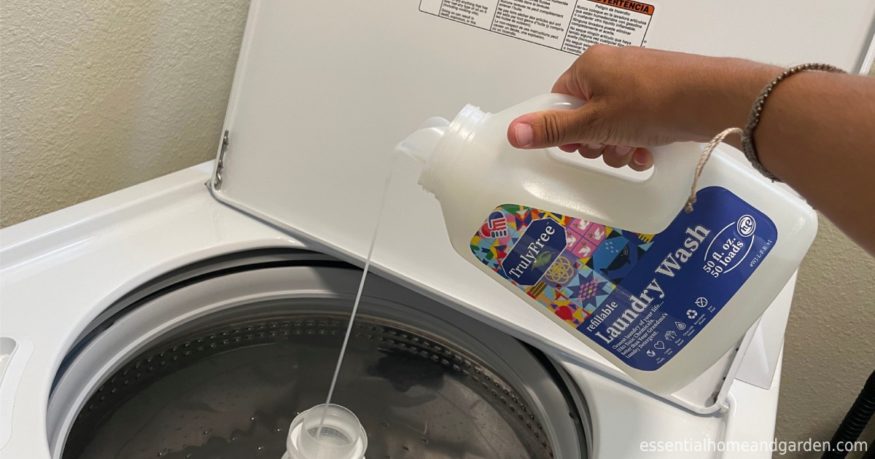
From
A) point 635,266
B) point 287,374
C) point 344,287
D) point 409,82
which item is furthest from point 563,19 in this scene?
point 287,374

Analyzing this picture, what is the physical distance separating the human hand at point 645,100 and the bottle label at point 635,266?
0.09 m

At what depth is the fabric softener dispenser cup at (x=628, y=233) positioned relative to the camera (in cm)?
64

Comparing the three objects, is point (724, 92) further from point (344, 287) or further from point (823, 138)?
point (344, 287)

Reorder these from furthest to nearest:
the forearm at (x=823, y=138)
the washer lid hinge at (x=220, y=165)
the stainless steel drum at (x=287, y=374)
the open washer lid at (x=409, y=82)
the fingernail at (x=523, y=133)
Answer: the washer lid hinge at (x=220, y=165)
the stainless steel drum at (x=287, y=374)
the open washer lid at (x=409, y=82)
the fingernail at (x=523, y=133)
the forearm at (x=823, y=138)

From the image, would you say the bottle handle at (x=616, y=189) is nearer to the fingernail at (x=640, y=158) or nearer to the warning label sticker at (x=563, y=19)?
the fingernail at (x=640, y=158)

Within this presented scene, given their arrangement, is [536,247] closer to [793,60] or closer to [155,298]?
[793,60]

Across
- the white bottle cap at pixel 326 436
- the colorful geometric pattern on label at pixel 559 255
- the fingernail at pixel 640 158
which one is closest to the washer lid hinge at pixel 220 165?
the white bottle cap at pixel 326 436

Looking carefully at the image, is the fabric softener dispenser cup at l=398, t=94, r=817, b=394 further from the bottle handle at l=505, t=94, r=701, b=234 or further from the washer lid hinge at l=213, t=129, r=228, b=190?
the washer lid hinge at l=213, t=129, r=228, b=190

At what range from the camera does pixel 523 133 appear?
1.94ft

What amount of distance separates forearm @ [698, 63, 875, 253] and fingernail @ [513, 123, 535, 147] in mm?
163

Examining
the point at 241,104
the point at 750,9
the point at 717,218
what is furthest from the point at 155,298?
the point at 750,9

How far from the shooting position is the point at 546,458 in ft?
2.93

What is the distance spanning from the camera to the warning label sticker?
77cm

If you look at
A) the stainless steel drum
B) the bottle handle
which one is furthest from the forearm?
the stainless steel drum
